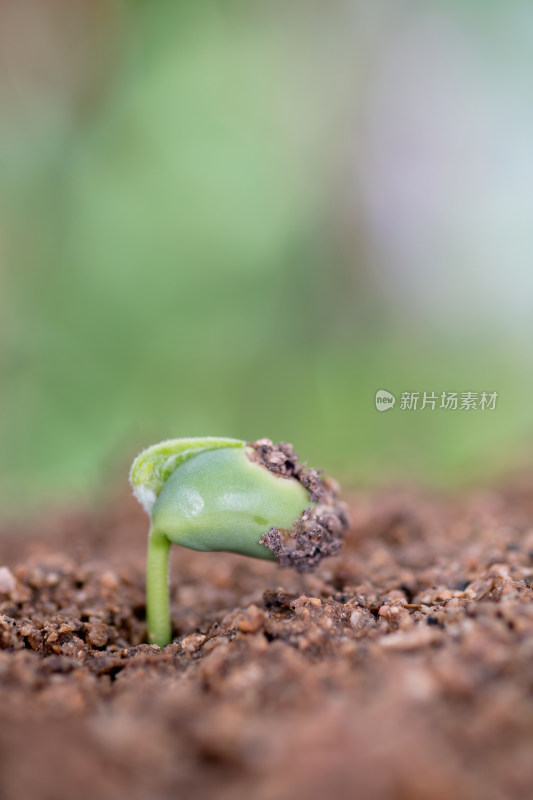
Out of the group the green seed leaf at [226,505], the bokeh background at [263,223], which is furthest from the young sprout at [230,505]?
the bokeh background at [263,223]

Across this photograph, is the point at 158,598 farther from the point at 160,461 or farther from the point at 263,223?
the point at 263,223

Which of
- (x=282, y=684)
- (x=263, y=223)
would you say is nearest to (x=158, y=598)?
(x=282, y=684)

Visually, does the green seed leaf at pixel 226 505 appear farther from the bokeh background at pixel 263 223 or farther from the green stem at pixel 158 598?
the bokeh background at pixel 263 223

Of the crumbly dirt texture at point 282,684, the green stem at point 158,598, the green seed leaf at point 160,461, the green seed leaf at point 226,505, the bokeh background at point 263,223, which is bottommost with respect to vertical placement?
the crumbly dirt texture at point 282,684

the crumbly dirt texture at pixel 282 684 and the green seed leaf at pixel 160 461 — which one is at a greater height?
the green seed leaf at pixel 160 461

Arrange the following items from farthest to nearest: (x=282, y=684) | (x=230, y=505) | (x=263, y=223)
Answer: (x=263, y=223)
(x=230, y=505)
(x=282, y=684)

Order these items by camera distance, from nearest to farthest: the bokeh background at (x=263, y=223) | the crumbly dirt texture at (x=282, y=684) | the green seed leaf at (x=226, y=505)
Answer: the crumbly dirt texture at (x=282, y=684) → the green seed leaf at (x=226, y=505) → the bokeh background at (x=263, y=223)

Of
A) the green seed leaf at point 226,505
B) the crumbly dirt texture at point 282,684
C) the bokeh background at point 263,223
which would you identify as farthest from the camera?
the bokeh background at point 263,223

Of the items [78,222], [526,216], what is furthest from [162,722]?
[526,216]
